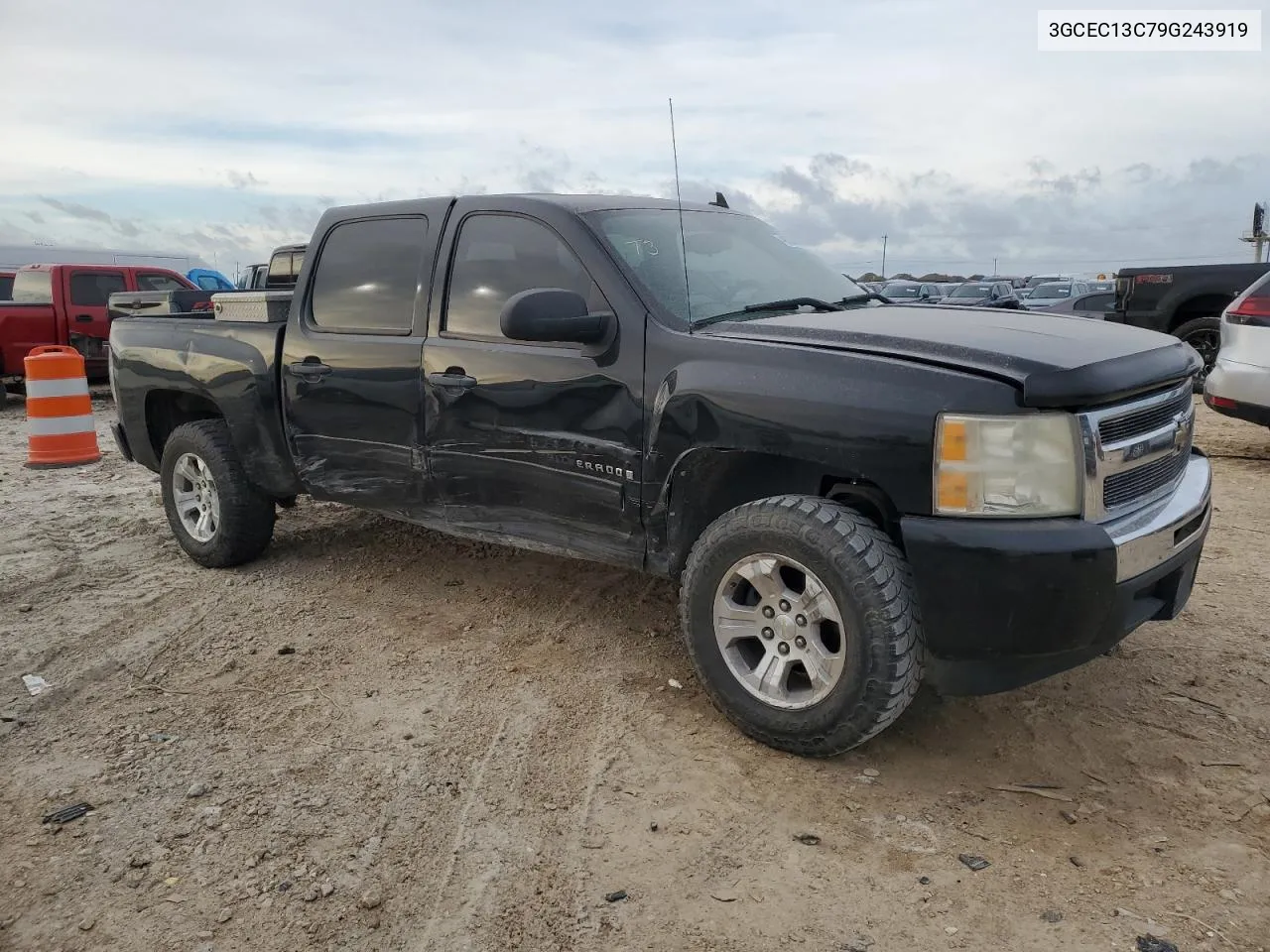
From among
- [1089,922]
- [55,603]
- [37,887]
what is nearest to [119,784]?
[37,887]

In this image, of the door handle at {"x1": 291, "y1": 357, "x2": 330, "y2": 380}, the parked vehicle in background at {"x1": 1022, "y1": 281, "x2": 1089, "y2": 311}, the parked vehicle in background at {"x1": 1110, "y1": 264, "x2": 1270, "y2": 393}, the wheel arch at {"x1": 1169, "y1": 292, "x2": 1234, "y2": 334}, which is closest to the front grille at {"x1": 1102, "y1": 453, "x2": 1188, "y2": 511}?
the door handle at {"x1": 291, "y1": 357, "x2": 330, "y2": 380}

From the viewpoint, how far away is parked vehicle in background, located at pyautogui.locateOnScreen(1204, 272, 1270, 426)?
6.82m

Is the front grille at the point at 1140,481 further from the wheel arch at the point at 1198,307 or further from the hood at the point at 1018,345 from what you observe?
the wheel arch at the point at 1198,307

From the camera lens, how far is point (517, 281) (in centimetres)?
403

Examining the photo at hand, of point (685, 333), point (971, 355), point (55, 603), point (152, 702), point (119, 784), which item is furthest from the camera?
point (55, 603)

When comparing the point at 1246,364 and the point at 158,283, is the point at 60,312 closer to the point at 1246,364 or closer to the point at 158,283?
the point at 158,283

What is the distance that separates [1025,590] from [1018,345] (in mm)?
768

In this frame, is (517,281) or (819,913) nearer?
(819,913)

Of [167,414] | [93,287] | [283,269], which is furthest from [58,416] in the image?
[93,287]

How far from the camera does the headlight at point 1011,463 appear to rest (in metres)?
2.86

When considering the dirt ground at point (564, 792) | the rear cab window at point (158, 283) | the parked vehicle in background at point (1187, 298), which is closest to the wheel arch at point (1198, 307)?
the parked vehicle in background at point (1187, 298)

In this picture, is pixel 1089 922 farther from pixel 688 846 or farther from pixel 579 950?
pixel 579 950

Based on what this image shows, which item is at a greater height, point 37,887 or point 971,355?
point 971,355

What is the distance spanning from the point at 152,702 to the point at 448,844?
5.33 feet
